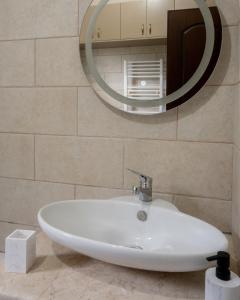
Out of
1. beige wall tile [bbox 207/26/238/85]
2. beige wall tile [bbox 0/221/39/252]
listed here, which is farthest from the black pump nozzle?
beige wall tile [bbox 0/221/39/252]

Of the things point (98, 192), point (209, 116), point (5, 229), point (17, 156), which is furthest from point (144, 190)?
point (5, 229)

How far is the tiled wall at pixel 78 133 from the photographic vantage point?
3.76 ft

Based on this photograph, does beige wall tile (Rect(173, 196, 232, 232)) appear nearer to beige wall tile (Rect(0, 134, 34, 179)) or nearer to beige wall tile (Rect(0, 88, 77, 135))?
beige wall tile (Rect(0, 88, 77, 135))

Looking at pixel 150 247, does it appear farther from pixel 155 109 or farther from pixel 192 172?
pixel 155 109

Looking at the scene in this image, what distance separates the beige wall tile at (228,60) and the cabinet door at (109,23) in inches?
16.5

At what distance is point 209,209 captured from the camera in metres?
1.17

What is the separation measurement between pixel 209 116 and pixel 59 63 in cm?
69

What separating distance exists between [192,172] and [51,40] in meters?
0.85

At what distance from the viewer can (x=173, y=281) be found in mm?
823

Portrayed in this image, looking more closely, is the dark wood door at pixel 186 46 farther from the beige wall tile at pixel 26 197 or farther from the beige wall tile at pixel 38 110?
the beige wall tile at pixel 26 197

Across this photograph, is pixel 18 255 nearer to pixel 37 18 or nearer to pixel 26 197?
pixel 26 197

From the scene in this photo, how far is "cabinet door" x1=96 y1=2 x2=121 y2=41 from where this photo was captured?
1204mm

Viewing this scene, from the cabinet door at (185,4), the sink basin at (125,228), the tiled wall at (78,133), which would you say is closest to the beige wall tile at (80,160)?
the tiled wall at (78,133)

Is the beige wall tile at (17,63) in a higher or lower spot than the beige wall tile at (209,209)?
higher
